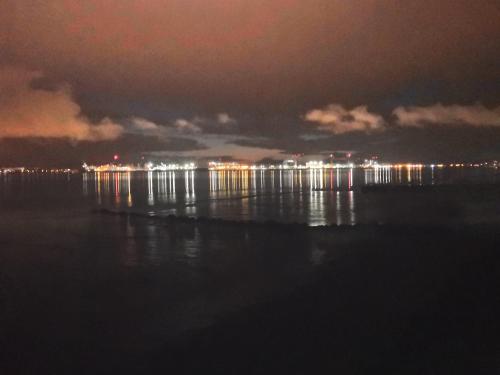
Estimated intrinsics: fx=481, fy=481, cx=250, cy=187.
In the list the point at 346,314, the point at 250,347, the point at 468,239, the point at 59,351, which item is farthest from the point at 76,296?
the point at 468,239

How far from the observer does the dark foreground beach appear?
23.1 feet

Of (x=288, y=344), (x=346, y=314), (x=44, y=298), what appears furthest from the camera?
(x=44, y=298)

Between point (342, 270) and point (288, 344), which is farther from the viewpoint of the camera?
point (342, 270)

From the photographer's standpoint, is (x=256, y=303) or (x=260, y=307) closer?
(x=260, y=307)

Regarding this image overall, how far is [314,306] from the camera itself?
926 centimetres

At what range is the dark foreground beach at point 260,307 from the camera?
7.03m

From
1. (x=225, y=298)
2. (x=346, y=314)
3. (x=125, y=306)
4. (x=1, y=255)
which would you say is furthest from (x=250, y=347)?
(x=1, y=255)

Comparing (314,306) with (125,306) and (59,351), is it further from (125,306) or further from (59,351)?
(59,351)

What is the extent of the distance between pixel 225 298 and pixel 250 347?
293cm

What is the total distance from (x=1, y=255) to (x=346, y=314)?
43.3 feet

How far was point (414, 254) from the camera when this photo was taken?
13.8 metres

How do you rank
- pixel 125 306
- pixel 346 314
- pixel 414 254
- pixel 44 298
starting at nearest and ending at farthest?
1. pixel 346 314
2. pixel 125 306
3. pixel 44 298
4. pixel 414 254

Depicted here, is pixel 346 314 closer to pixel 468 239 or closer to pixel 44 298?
pixel 44 298

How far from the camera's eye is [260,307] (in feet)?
30.9
